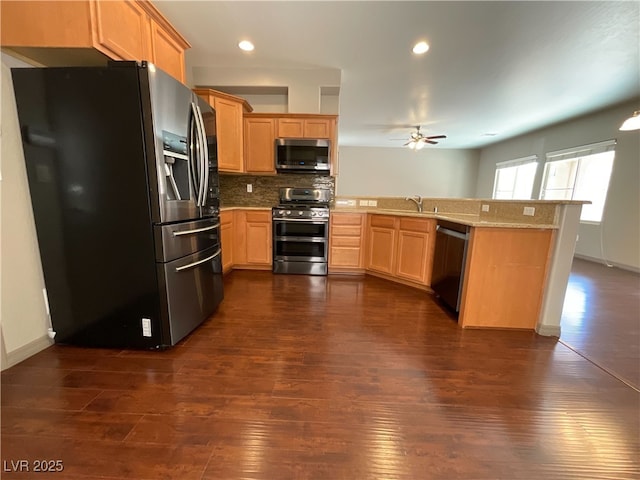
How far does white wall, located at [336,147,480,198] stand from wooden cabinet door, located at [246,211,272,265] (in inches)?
236

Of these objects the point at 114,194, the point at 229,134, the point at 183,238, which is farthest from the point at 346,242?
the point at 114,194

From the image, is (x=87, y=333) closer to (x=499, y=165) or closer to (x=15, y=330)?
(x=15, y=330)

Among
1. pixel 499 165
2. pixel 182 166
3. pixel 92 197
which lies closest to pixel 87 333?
pixel 92 197

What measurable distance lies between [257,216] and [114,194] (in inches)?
78.4

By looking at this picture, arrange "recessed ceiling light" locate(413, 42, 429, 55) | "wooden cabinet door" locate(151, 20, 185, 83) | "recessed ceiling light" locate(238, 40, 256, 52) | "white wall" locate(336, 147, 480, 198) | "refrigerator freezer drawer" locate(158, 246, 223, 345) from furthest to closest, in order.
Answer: "white wall" locate(336, 147, 480, 198) < "recessed ceiling light" locate(238, 40, 256, 52) < "recessed ceiling light" locate(413, 42, 429, 55) < "wooden cabinet door" locate(151, 20, 185, 83) < "refrigerator freezer drawer" locate(158, 246, 223, 345)

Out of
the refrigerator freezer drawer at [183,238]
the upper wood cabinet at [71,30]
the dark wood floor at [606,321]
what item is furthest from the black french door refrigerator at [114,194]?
the dark wood floor at [606,321]

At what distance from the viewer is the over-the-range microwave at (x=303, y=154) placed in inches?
138

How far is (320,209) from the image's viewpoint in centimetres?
343

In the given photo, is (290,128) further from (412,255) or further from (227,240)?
(412,255)

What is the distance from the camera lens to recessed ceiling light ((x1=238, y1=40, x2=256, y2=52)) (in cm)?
288

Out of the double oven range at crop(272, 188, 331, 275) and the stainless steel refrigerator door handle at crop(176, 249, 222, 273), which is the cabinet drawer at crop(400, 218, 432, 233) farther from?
the stainless steel refrigerator door handle at crop(176, 249, 222, 273)

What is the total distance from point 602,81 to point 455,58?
7.70ft

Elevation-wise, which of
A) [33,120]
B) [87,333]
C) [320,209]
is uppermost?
[33,120]

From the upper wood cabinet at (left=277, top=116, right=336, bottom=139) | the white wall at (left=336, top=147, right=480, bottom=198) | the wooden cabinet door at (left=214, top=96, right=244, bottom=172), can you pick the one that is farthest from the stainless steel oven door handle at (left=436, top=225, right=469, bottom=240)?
the white wall at (left=336, top=147, right=480, bottom=198)
